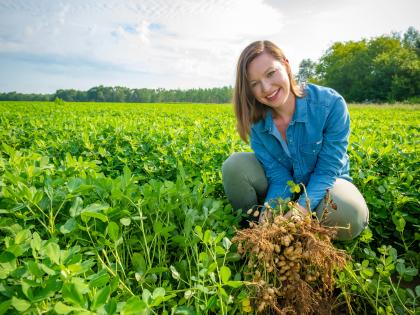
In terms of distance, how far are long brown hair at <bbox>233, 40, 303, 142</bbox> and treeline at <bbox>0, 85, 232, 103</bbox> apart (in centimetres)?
5485

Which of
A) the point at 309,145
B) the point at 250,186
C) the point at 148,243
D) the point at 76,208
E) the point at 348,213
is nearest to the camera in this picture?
the point at 76,208

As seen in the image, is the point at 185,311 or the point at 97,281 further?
the point at 185,311

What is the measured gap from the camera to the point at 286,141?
7.50 feet

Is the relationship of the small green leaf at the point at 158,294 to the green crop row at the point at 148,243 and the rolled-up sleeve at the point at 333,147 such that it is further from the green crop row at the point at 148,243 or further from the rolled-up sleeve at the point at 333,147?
the rolled-up sleeve at the point at 333,147

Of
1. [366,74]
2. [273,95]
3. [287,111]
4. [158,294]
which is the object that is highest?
[366,74]

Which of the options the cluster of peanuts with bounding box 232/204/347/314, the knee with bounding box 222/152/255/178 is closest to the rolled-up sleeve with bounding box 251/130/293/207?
the knee with bounding box 222/152/255/178

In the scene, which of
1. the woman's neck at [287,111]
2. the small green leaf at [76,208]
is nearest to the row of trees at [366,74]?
the woman's neck at [287,111]

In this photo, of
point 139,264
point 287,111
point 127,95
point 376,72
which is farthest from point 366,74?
point 139,264

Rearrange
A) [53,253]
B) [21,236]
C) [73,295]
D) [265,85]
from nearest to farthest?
[73,295] → [53,253] → [21,236] → [265,85]

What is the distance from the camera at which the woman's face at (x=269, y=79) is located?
2.05 meters

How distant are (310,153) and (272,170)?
29cm

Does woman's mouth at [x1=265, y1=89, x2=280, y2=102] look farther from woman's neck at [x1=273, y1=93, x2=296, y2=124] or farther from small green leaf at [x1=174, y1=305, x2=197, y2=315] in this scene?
small green leaf at [x1=174, y1=305, x2=197, y2=315]

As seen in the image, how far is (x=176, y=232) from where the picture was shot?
5.57ft

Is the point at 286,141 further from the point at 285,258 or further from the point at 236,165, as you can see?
the point at 285,258
